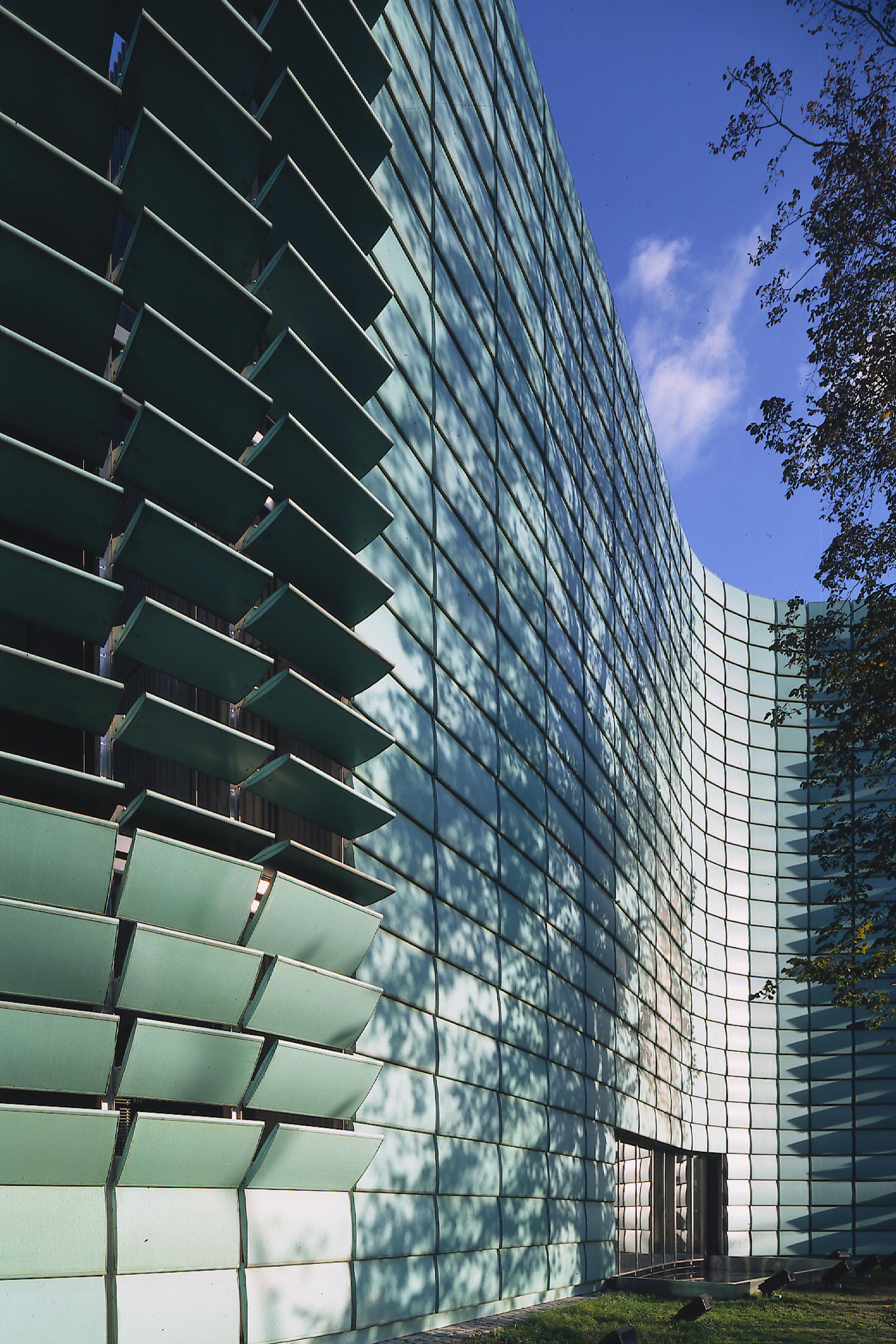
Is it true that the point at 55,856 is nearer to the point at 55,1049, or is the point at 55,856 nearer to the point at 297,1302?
the point at 55,1049

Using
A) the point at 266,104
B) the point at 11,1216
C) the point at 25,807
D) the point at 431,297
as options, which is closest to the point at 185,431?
the point at 25,807

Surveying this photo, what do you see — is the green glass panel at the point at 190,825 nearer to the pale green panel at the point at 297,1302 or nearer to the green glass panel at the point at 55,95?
the pale green panel at the point at 297,1302

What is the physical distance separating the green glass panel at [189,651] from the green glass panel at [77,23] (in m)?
4.07

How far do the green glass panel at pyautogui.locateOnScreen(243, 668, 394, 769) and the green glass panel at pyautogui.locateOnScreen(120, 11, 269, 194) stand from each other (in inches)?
176

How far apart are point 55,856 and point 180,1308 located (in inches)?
136

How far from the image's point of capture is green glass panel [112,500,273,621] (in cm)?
823

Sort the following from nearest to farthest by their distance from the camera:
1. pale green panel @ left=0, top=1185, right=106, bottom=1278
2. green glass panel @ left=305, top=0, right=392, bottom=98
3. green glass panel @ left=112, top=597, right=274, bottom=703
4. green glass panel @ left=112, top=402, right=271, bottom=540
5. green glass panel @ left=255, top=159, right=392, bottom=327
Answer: pale green panel @ left=0, top=1185, right=106, bottom=1278
green glass panel @ left=112, top=597, right=274, bottom=703
green glass panel @ left=112, top=402, right=271, bottom=540
green glass panel @ left=255, top=159, right=392, bottom=327
green glass panel @ left=305, top=0, right=392, bottom=98

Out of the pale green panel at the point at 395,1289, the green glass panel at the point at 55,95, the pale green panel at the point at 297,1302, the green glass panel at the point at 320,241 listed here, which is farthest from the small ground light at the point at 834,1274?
the green glass panel at the point at 55,95

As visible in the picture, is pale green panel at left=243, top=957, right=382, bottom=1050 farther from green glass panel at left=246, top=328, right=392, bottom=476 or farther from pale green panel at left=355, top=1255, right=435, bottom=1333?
green glass panel at left=246, top=328, right=392, bottom=476

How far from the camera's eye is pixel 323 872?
1014cm

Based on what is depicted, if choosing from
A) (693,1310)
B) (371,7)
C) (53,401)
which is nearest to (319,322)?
(53,401)

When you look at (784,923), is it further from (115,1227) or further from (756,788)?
(115,1227)

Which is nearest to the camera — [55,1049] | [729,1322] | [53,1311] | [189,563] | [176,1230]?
[53,1311]

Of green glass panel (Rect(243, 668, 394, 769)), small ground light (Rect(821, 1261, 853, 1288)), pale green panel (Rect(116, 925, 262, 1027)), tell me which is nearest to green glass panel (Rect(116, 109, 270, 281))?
green glass panel (Rect(243, 668, 394, 769))
